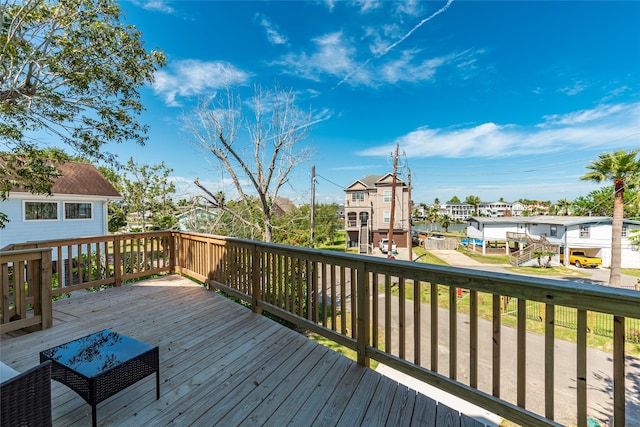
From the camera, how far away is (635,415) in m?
4.67

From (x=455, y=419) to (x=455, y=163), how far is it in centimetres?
2620

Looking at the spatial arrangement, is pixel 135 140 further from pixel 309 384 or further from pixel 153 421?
pixel 309 384

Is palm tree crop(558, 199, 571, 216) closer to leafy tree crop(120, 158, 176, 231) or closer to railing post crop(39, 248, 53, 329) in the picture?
leafy tree crop(120, 158, 176, 231)

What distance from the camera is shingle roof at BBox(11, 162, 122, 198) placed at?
10.4 m

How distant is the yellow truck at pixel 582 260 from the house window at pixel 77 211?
3225 cm

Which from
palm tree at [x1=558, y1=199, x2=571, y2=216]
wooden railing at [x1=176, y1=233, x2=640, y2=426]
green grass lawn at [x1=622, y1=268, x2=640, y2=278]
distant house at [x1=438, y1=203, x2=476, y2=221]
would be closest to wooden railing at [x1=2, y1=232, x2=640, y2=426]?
wooden railing at [x1=176, y1=233, x2=640, y2=426]


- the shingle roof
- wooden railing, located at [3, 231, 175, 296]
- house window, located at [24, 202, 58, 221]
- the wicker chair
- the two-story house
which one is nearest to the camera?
the wicker chair

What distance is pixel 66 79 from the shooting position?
427 cm

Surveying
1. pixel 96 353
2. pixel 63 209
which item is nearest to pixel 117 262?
pixel 96 353

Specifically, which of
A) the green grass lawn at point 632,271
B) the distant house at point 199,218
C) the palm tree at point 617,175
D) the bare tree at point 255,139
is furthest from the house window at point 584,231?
the distant house at point 199,218

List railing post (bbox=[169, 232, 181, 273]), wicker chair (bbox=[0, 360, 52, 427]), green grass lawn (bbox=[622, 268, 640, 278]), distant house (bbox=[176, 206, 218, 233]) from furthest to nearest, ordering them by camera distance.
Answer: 1. green grass lawn (bbox=[622, 268, 640, 278])
2. distant house (bbox=[176, 206, 218, 233])
3. railing post (bbox=[169, 232, 181, 273])
4. wicker chair (bbox=[0, 360, 52, 427])

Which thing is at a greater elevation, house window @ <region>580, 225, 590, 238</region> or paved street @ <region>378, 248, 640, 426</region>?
house window @ <region>580, 225, 590, 238</region>

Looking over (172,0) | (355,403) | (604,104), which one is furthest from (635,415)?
(604,104)

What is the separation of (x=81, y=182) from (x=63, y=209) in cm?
137
